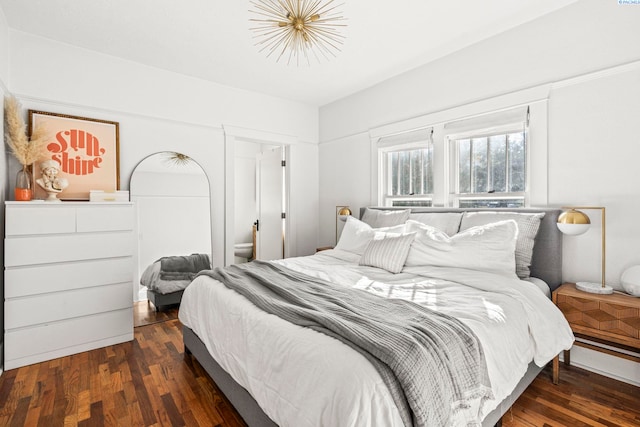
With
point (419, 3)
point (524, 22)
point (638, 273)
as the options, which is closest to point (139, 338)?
point (419, 3)

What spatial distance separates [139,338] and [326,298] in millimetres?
2217

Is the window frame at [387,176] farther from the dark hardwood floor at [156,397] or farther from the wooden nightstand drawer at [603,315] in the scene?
the dark hardwood floor at [156,397]

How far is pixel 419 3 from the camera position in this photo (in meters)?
2.37

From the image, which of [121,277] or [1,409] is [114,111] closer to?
[121,277]

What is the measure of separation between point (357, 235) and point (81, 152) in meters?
2.84

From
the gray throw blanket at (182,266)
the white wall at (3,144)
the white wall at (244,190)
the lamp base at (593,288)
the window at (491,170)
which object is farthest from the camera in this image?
the white wall at (244,190)

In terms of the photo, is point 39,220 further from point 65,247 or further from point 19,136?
point 19,136

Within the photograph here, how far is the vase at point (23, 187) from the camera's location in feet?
8.17

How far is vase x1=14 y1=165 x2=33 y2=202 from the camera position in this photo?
249 cm

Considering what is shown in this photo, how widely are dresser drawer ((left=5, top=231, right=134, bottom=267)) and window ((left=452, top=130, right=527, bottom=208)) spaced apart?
11.0ft

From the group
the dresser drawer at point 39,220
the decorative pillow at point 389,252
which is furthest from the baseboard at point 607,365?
the dresser drawer at point 39,220

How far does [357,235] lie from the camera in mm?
3129

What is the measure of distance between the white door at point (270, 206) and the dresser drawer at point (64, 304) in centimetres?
213

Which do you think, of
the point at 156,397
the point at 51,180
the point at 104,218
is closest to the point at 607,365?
the point at 156,397
